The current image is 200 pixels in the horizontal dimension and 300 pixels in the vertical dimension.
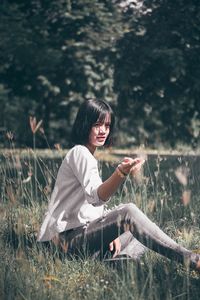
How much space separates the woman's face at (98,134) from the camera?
3.55 meters

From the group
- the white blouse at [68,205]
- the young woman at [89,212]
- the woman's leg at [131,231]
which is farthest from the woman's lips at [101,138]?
the woman's leg at [131,231]

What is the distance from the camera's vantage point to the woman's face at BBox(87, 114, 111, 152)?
3.55 m

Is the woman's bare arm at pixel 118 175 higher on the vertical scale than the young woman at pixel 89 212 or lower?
higher

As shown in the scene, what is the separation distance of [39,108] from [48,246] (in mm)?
11067

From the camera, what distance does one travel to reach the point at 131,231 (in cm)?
329

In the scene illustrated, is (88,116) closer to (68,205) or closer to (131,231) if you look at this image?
(68,205)

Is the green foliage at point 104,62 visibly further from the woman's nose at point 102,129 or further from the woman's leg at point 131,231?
the woman's leg at point 131,231

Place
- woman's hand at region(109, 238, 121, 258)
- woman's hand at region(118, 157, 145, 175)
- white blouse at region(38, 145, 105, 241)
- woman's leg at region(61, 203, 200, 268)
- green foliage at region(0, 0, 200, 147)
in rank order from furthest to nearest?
green foliage at region(0, 0, 200, 147), woman's hand at region(109, 238, 121, 258), white blouse at region(38, 145, 105, 241), woman's leg at region(61, 203, 200, 268), woman's hand at region(118, 157, 145, 175)

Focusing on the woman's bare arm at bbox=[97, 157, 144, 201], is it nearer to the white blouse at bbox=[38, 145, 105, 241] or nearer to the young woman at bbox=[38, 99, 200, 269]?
the young woman at bbox=[38, 99, 200, 269]

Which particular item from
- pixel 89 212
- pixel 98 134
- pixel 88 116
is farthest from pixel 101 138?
pixel 89 212

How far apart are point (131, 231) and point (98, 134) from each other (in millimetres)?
576

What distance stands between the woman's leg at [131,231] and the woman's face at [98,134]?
0.38 meters

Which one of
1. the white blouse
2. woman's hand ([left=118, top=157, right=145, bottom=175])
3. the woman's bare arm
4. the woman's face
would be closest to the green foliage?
the woman's face

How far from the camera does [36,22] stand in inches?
416
